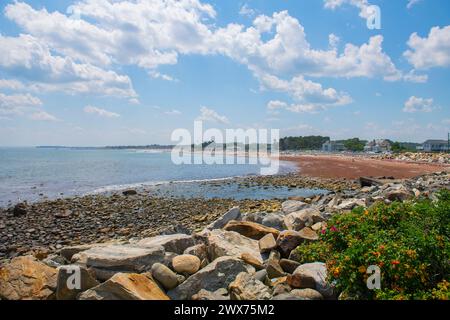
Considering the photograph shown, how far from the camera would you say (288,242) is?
6.96 meters

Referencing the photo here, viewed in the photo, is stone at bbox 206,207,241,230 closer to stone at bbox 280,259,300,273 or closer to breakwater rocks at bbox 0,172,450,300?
breakwater rocks at bbox 0,172,450,300

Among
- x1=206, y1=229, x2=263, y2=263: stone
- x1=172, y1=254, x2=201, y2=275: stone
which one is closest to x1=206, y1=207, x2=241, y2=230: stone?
x1=206, y1=229, x2=263, y2=263: stone

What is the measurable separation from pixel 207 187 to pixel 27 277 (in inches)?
1024

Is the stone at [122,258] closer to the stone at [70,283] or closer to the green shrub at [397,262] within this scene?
the stone at [70,283]

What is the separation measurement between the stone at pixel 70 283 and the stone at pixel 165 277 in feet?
3.79

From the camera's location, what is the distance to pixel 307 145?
177250mm

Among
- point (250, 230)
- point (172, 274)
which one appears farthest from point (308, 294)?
point (250, 230)

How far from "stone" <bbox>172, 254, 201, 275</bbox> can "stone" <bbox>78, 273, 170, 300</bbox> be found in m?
0.85

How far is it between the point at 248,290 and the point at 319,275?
121cm

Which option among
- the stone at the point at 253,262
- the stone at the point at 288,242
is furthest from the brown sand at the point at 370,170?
the stone at the point at 253,262

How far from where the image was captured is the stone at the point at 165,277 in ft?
17.8

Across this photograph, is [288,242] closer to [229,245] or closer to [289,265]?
[289,265]
